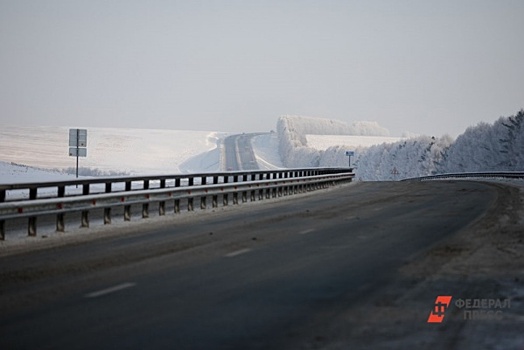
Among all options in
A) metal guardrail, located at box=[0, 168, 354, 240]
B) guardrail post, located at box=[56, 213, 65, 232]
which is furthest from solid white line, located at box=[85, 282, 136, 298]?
guardrail post, located at box=[56, 213, 65, 232]

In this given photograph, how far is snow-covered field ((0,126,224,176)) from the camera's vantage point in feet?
359

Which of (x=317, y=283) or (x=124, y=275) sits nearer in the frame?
(x=317, y=283)

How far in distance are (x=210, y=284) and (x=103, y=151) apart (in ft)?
473

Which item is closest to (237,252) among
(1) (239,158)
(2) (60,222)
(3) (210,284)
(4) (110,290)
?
(3) (210,284)

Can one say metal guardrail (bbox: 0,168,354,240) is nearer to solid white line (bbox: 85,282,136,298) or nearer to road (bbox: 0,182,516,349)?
road (bbox: 0,182,516,349)

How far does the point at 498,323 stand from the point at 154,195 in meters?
15.3

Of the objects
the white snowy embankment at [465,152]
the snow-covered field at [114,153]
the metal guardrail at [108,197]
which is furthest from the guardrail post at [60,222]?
the white snowy embankment at [465,152]

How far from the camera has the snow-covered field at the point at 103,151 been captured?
109 m

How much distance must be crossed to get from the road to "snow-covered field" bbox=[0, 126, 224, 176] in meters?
80.0

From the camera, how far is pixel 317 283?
10.3 m

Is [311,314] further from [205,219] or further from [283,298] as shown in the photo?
[205,219]

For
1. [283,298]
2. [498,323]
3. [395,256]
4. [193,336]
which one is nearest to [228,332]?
[193,336]

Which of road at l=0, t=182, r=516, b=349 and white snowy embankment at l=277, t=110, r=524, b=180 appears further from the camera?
white snowy embankment at l=277, t=110, r=524, b=180

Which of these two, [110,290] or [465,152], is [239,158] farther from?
[110,290]
